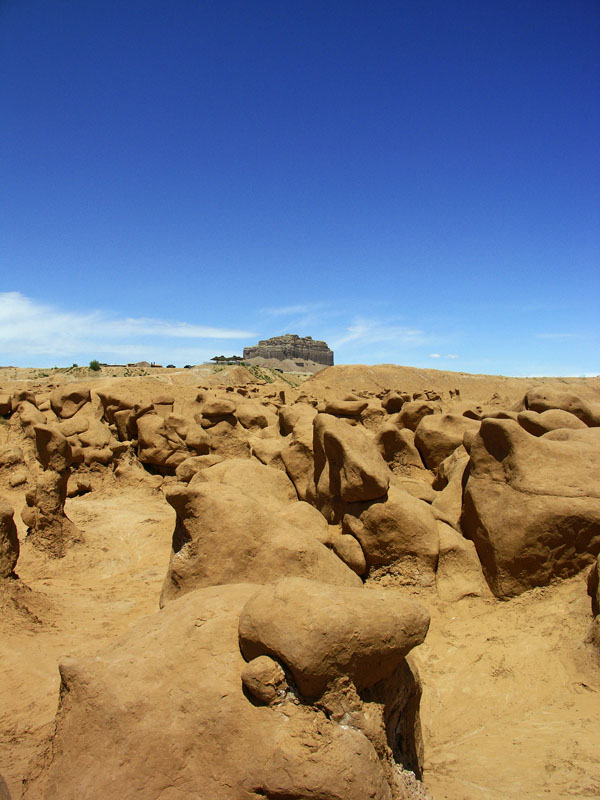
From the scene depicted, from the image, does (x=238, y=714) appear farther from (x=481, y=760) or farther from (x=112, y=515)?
(x=112, y=515)

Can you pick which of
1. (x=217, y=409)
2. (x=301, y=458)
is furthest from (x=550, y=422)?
(x=217, y=409)

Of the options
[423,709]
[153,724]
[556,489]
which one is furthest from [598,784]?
[556,489]

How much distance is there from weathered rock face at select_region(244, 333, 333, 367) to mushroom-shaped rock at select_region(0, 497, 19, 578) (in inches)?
2570

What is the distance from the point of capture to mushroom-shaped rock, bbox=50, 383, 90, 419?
46.9 feet

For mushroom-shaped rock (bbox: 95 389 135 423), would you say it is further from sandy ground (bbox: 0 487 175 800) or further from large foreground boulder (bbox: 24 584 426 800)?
large foreground boulder (bbox: 24 584 426 800)

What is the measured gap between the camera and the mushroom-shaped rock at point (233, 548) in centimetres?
502

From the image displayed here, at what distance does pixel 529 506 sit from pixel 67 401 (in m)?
12.3

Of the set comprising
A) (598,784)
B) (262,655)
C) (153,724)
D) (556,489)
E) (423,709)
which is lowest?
(423,709)

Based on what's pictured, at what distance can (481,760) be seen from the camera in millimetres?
3451

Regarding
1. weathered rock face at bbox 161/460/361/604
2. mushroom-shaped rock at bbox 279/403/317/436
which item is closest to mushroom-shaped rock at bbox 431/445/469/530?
weathered rock face at bbox 161/460/361/604

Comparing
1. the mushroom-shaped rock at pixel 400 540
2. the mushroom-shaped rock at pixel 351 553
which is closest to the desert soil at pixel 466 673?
the mushroom-shaped rock at pixel 400 540

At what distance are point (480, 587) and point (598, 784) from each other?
257 cm

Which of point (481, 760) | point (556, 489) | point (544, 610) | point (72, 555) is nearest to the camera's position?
point (481, 760)

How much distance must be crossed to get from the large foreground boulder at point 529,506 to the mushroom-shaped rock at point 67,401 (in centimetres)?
1144
